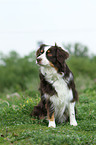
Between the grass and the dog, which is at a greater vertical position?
the dog

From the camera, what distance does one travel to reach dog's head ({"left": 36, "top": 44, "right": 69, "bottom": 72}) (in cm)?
475

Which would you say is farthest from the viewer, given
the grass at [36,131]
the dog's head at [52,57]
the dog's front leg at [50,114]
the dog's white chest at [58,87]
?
the dog's front leg at [50,114]

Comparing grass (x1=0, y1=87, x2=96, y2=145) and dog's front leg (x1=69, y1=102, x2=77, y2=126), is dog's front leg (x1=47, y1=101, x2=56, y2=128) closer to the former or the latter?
grass (x1=0, y1=87, x2=96, y2=145)

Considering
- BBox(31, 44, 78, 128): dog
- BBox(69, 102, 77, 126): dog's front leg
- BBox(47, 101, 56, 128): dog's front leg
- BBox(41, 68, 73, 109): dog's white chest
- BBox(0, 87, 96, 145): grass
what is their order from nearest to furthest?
BBox(0, 87, 96, 145): grass < BBox(31, 44, 78, 128): dog < BBox(41, 68, 73, 109): dog's white chest < BBox(47, 101, 56, 128): dog's front leg < BBox(69, 102, 77, 126): dog's front leg

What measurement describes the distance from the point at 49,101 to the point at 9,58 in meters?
40.1

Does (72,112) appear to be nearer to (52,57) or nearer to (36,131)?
(36,131)

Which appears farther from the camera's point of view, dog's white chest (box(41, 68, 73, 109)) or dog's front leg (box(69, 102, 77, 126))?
dog's front leg (box(69, 102, 77, 126))

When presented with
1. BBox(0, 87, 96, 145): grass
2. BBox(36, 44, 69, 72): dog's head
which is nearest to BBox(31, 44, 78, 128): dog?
BBox(36, 44, 69, 72): dog's head

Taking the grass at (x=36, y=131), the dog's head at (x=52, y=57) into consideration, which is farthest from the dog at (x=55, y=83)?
the grass at (x=36, y=131)

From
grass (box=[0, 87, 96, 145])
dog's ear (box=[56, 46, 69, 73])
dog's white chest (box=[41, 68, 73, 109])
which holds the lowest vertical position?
grass (box=[0, 87, 96, 145])

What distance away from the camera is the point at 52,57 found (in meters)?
4.85

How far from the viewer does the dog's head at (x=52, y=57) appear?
475 centimetres

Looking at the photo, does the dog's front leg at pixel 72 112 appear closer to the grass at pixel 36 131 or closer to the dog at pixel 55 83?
the dog at pixel 55 83

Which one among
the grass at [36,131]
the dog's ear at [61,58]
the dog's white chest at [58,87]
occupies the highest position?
the dog's ear at [61,58]
